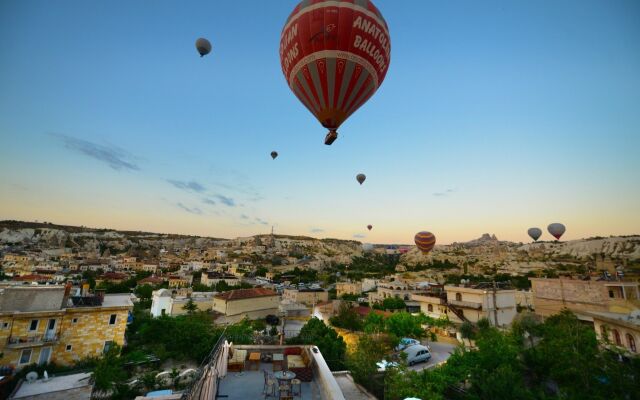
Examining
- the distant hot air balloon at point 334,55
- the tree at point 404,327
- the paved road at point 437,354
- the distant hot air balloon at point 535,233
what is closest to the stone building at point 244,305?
the tree at point 404,327

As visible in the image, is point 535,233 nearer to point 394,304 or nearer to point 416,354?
point 394,304

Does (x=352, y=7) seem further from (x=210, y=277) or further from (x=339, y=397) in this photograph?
(x=210, y=277)

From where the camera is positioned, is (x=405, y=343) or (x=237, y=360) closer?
(x=237, y=360)

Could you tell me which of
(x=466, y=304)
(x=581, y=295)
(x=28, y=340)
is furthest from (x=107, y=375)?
(x=581, y=295)

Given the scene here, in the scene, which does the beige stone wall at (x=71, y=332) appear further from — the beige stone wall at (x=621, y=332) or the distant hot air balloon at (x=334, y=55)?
the beige stone wall at (x=621, y=332)

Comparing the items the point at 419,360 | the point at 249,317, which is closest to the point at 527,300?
the point at 419,360
